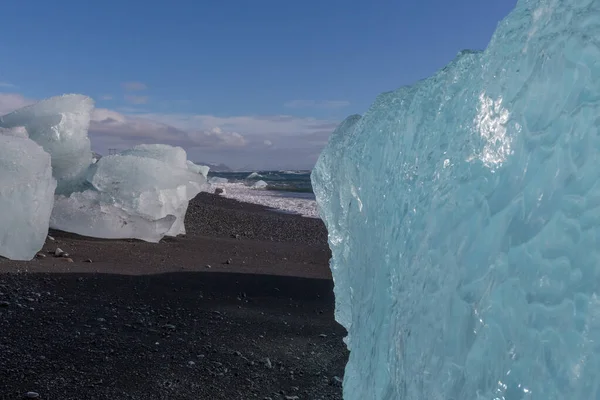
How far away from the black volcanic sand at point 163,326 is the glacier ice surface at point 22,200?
30 centimetres

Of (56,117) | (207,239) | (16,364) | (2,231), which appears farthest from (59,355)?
(207,239)

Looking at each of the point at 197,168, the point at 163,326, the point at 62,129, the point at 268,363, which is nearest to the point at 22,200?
the point at 62,129

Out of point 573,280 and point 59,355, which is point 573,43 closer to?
point 573,280

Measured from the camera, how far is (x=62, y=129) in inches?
340

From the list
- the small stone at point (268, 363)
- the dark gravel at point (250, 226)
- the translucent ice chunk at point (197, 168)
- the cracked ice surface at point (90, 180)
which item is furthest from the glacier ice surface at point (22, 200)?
the translucent ice chunk at point (197, 168)

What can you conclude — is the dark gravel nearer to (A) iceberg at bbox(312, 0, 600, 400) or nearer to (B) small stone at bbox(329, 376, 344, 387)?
(B) small stone at bbox(329, 376, 344, 387)

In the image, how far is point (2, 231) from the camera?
677 cm

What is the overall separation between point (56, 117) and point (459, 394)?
820 centimetres

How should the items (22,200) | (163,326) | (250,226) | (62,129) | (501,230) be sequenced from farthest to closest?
(250,226), (62,129), (22,200), (163,326), (501,230)

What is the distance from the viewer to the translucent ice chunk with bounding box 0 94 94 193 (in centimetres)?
854

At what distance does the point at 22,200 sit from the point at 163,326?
299 centimetres

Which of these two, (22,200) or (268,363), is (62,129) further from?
(268,363)

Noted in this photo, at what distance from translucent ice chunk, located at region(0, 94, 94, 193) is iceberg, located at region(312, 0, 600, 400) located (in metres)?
7.18

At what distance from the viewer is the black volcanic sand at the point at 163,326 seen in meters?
3.95
